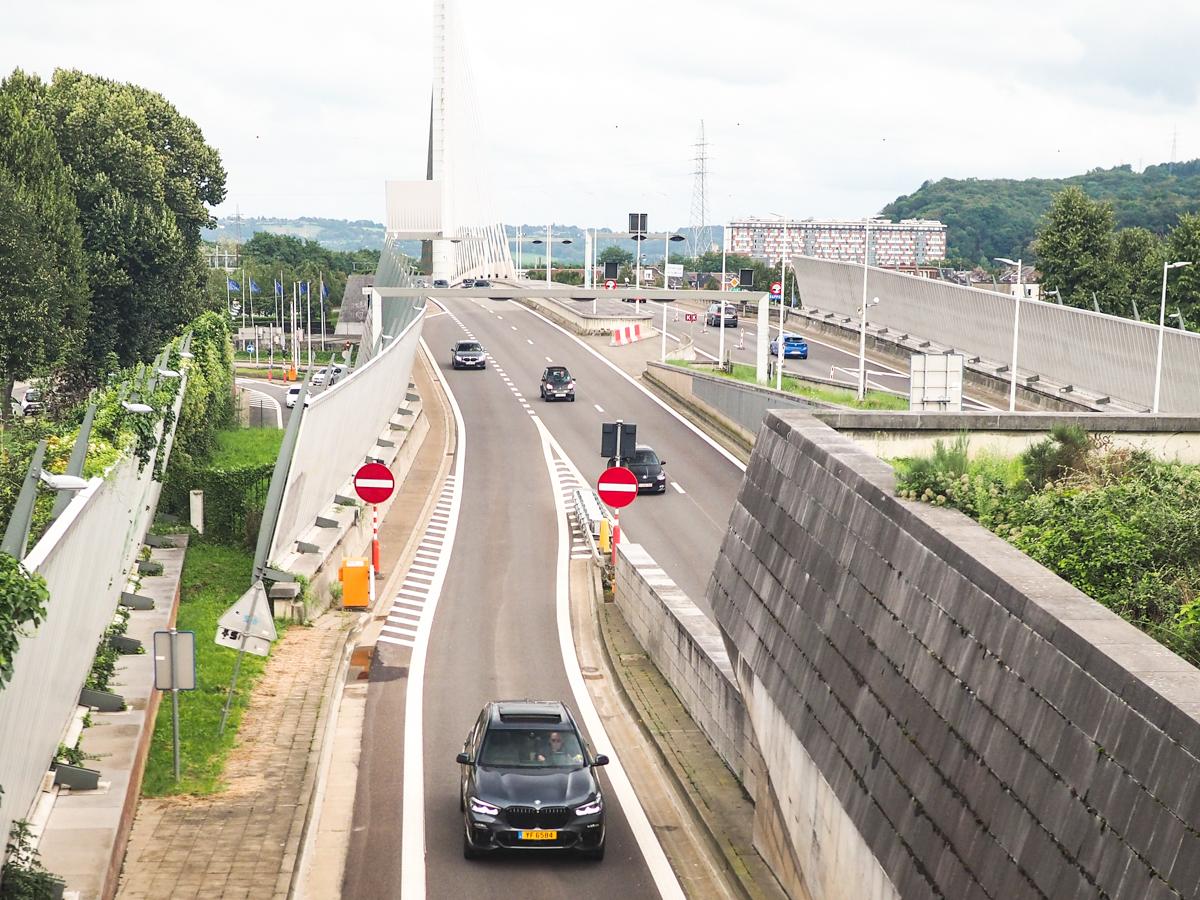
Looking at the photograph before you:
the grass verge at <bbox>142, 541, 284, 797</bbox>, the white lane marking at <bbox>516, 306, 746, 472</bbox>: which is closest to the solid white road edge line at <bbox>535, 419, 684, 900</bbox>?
the grass verge at <bbox>142, 541, 284, 797</bbox>

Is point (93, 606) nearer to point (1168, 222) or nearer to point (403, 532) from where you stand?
point (403, 532)

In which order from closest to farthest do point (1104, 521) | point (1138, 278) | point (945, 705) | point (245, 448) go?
point (945, 705)
point (1104, 521)
point (245, 448)
point (1138, 278)

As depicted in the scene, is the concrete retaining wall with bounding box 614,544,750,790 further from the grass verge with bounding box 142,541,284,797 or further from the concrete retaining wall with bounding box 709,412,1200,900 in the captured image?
the grass verge with bounding box 142,541,284,797

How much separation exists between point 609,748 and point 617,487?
8.76m

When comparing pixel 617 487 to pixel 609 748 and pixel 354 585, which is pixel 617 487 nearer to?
pixel 354 585

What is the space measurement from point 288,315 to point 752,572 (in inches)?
6203

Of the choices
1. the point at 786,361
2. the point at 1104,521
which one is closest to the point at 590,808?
the point at 1104,521

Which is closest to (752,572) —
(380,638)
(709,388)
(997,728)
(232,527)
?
(997,728)

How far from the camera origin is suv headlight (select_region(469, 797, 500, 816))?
16203 millimetres

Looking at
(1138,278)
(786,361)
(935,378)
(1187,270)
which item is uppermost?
(1187,270)

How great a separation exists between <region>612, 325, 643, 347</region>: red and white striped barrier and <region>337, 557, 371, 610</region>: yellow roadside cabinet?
55218 mm

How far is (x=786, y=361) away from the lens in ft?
256

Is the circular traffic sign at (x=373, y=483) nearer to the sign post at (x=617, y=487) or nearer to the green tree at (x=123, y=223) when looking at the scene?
the sign post at (x=617, y=487)

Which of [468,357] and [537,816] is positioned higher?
[468,357]
